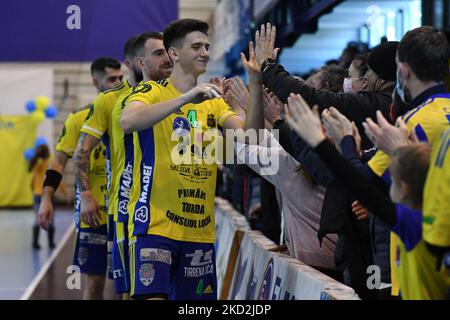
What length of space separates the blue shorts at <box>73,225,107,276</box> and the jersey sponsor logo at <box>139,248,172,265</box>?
8.21 ft

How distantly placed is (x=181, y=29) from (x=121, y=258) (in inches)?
66.0

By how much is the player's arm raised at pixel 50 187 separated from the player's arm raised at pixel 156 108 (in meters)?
2.16

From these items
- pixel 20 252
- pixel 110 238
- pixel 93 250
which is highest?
pixel 110 238

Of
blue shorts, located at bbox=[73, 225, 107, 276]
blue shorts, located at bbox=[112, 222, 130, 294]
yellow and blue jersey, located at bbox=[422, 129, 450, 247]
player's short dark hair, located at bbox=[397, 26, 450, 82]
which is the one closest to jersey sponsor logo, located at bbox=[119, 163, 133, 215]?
A: blue shorts, located at bbox=[112, 222, 130, 294]

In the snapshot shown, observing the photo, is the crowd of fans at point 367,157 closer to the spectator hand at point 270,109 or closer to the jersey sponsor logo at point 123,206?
the spectator hand at point 270,109

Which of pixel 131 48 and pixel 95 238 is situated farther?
pixel 95 238

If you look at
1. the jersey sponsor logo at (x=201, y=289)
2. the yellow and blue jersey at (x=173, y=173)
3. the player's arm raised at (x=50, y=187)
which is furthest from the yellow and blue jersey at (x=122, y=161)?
the player's arm raised at (x=50, y=187)

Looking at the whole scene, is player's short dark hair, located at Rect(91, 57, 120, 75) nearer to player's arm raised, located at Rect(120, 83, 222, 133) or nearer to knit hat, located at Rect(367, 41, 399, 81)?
player's arm raised, located at Rect(120, 83, 222, 133)

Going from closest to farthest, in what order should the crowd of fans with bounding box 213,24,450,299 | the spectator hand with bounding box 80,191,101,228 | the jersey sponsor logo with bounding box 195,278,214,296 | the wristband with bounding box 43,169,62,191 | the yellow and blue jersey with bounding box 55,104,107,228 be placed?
→ the crowd of fans with bounding box 213,24,450,299, the jersey sponsor logo with bounding box 195,278,214,296, the spectator hand with bounding box 80,191,101,228, the wristband with bounding box 43,169,62,191, the yellow and blue jersey with bounding box 55,104,107,228

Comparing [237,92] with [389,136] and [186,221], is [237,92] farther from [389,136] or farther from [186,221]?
[389,136]

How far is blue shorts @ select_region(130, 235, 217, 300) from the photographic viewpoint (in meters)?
6.00

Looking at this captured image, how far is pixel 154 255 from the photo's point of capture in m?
6.03

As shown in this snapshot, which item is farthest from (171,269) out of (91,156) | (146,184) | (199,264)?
(91,156)
